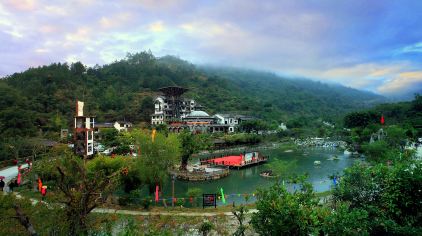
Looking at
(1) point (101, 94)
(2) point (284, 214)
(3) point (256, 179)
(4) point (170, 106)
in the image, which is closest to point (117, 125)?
(4) point (170, 106)

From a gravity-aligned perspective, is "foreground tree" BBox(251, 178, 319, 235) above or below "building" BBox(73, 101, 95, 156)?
below

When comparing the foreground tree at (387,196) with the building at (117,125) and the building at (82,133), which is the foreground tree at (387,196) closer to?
the building at (82,133)

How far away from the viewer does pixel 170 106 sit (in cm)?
8481

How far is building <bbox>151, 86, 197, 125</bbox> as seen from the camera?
79312mm

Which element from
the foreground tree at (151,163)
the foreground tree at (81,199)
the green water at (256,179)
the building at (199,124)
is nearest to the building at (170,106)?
the building at (199,124)

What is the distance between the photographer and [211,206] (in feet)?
73.4

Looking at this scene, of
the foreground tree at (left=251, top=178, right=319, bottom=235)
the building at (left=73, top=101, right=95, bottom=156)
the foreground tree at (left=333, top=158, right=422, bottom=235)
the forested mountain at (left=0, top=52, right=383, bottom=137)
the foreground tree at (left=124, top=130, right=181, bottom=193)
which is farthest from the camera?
the forested mountain at (left=0, top=52, right=383, bottom=137)

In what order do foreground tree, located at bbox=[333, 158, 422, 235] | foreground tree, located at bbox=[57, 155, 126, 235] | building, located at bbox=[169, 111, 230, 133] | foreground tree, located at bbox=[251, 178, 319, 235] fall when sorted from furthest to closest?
building, located at bbox=[169, 111, 230, 133]
foreground tree, located at bbox=[333, 158, 422, 235]
foreground tree, located at bbox=[251, 178, 319, 235]
foreground tree, located at bbox=[57, 155, 126, 235]

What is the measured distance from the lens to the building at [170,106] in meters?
79.3

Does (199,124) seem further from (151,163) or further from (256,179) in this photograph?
(151,163)

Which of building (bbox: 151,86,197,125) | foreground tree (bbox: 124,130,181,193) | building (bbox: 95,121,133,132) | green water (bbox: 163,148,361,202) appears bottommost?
green water (bbox: 163,148,361,202)

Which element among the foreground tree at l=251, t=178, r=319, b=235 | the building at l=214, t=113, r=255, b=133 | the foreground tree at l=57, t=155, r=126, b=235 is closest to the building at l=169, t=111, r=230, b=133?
the building at l=214, t=113, r=255, b=133

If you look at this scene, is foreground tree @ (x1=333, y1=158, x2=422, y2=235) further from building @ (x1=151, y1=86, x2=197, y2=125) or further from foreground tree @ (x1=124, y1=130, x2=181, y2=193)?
building @ (x1=151, y1=86, x2=197, y2=125)

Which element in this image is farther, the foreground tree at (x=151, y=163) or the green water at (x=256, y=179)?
the green water at (x=256, y=179)
